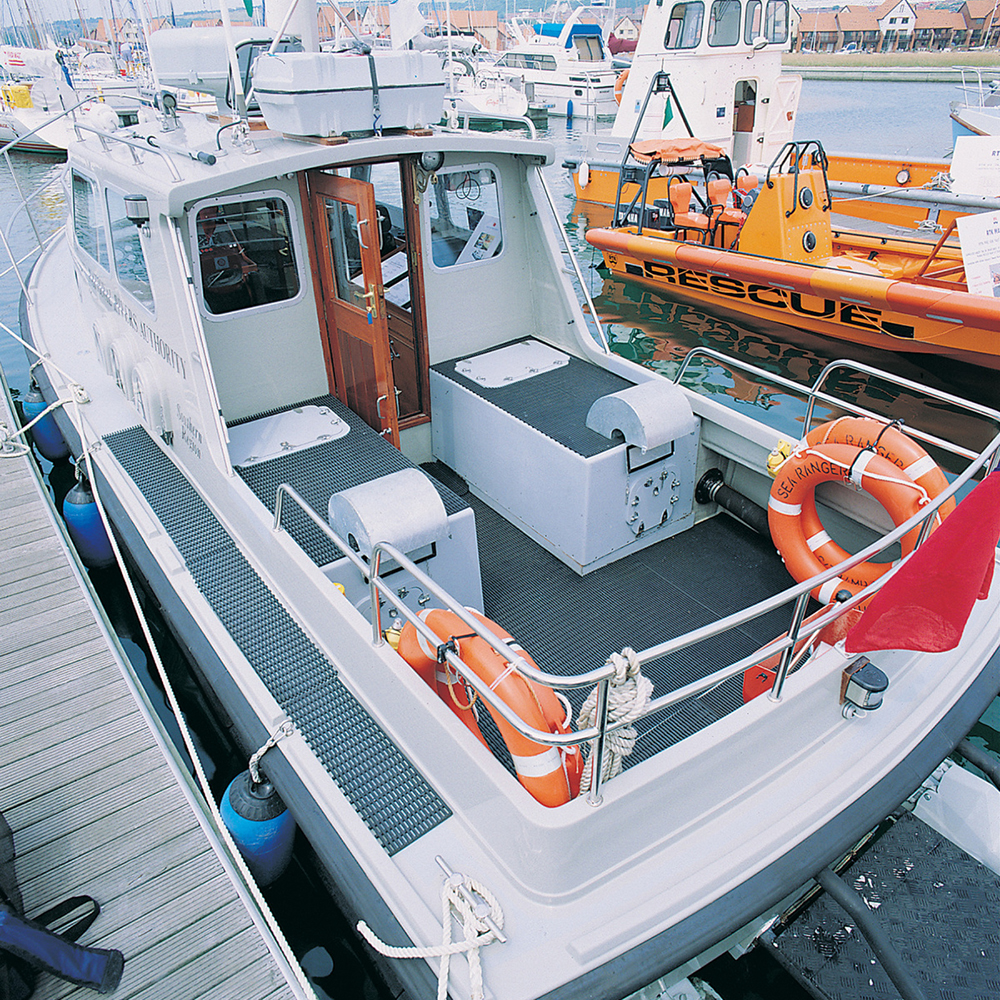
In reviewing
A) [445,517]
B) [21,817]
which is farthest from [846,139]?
[21,817]

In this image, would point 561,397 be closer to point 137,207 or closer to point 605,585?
point 605,585

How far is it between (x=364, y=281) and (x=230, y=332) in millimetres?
847

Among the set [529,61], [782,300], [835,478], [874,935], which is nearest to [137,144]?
[835,478]

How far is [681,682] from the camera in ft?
11.9

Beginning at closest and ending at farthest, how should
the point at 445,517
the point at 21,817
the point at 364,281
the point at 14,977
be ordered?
the point at 14,977
the point at 21,817
the point at 445,517
the point at 364,281

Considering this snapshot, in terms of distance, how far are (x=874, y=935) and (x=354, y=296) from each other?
367 centimetres

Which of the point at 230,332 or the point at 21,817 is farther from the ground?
the point at 230,332

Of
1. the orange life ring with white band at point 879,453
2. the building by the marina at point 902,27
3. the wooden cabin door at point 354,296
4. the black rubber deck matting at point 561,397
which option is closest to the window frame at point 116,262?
the wooden cabin door at point 354,296

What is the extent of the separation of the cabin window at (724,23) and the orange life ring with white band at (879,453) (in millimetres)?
12031

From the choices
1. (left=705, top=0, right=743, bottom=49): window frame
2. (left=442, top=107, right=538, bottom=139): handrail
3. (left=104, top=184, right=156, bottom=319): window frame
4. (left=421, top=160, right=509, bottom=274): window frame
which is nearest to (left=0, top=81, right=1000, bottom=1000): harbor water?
(left=421, top=160, right=509, bottom=274): window frame

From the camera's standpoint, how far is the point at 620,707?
1993 millimetres

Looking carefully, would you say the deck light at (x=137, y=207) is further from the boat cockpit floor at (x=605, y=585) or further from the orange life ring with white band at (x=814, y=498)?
the orange life ring with white band at (x=814, y=498)

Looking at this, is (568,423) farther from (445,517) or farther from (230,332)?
(230,332)

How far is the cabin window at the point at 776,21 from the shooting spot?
506 inches
